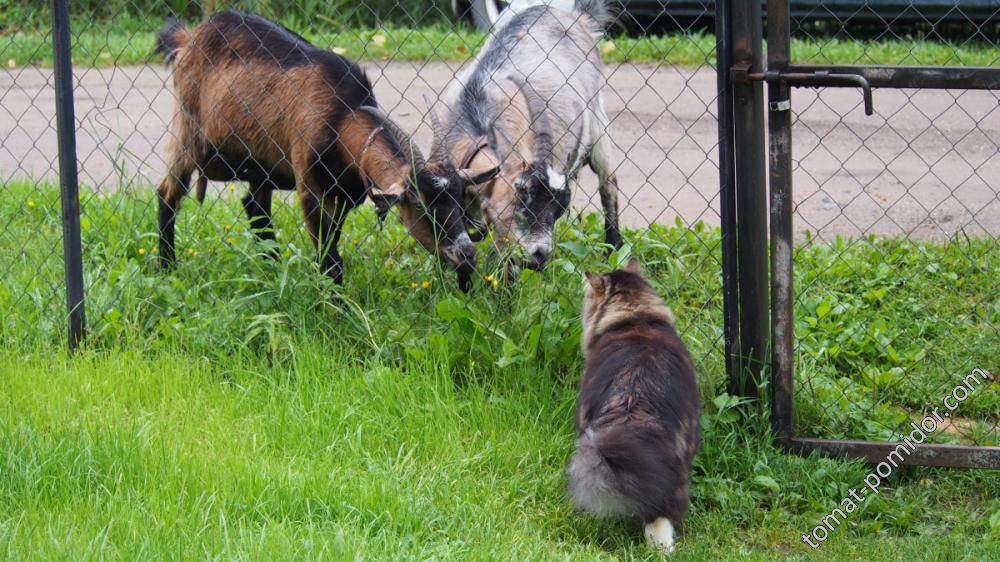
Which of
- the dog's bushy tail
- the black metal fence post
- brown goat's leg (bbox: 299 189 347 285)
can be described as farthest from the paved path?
the dog's bushy tail

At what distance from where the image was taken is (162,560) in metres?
3.11

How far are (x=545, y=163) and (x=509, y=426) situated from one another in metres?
2.07

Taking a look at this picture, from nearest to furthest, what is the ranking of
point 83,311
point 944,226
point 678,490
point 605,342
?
point 678,490
point 605,342
point 83,311
point 944,226

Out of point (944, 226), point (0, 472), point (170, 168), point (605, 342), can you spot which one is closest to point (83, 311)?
point (0, 472)

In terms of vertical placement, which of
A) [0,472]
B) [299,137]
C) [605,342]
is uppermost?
[299,137]

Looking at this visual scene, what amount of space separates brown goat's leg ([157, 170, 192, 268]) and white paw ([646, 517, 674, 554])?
3080 millimetres

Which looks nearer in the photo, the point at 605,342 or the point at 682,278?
the point at 605,342

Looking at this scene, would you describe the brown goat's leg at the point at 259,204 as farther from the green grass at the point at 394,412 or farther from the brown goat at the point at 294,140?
the green grass at the point at 394,412

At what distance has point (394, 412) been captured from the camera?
424cm

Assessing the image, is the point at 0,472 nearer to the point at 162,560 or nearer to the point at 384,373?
the point at 162,560

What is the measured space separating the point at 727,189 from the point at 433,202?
1852mm

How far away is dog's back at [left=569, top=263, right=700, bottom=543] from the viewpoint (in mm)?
3482

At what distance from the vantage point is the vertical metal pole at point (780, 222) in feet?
12.6

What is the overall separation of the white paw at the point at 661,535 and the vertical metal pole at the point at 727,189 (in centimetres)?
85
